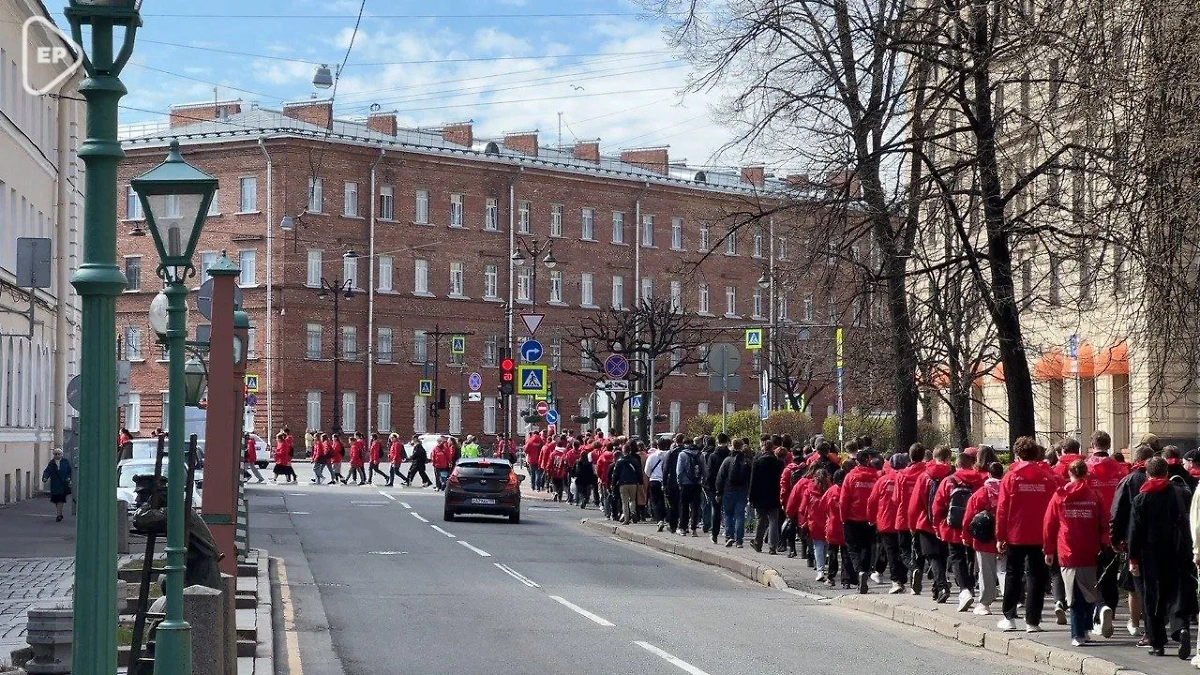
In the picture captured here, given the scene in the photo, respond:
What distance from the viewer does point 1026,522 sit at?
1642 centimetres

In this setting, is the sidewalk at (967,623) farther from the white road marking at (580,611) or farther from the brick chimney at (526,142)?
the brick chimney at (526,142)

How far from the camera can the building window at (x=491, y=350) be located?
8581 centimetres

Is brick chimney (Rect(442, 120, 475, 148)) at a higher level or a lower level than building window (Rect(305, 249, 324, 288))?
higher

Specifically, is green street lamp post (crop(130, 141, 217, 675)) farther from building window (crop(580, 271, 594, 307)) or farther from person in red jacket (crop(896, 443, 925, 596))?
building window (crop(580, 271, 594, 307))

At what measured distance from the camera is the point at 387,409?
81.6 m

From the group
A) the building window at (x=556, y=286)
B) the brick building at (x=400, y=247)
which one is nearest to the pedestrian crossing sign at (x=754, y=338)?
the brick building at (x=400, y=247)

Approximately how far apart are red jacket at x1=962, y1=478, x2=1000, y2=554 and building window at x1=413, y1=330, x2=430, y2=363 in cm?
6643

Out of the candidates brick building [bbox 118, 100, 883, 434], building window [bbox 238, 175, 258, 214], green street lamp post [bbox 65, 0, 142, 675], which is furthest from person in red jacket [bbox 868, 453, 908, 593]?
building window [bbox 238, 175, 258, 214]

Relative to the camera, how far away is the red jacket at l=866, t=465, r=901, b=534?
19.9m

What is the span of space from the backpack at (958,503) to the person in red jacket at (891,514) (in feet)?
5.48

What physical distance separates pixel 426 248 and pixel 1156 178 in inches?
2799

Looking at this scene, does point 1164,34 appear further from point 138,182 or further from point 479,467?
point 479,467

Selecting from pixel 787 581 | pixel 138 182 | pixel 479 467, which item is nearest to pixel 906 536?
pixel 787 581

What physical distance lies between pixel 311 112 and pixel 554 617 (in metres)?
64.5
